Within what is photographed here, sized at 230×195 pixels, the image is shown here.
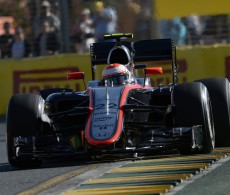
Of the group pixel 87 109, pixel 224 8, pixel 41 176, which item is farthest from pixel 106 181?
pixel 224 8

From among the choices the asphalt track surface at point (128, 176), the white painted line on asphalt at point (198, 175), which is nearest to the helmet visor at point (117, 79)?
the asphalt track surface at point (128, 176)

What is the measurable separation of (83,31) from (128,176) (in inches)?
392

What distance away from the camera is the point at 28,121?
10.4 metres

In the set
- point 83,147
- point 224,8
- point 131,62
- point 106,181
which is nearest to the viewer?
point 106,181

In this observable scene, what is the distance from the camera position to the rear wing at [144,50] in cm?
1204

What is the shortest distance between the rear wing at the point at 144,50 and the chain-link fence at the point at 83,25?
5.54 m

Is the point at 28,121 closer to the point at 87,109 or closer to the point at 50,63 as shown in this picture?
the point at 87,109

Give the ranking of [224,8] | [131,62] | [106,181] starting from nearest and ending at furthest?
[106,181] → [131,62] → [224,8]

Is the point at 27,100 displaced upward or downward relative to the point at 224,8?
downward

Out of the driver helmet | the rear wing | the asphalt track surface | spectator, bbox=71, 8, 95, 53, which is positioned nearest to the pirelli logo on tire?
spectator, bbox=71, 8, 95, 53

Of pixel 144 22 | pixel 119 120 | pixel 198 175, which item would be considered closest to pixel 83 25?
pixel 144 22

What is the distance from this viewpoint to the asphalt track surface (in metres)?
7.85

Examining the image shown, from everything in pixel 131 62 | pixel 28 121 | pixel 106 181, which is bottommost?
pixel 106 181

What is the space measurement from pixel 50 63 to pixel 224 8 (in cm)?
349
